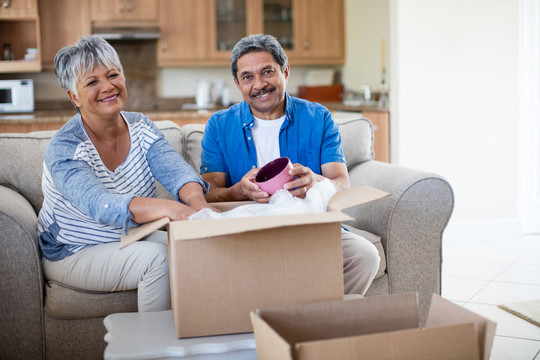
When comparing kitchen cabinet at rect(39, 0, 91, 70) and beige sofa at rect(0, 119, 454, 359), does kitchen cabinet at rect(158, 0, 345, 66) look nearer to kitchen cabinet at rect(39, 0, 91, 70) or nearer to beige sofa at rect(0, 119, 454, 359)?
kitchen cabinet at rect(39, 0, 91, 70)

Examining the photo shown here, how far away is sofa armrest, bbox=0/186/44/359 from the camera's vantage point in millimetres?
1938

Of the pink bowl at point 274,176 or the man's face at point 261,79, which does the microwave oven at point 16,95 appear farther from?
the pink bowl at point 274,176

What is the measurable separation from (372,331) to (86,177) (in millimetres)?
903

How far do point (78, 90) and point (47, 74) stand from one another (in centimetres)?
385

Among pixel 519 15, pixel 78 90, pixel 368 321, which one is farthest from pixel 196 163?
pixel 519 15

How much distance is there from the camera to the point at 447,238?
402 centimetres

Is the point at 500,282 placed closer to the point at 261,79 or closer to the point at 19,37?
the point at 261,79

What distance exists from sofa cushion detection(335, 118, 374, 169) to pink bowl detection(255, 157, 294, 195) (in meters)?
0.99

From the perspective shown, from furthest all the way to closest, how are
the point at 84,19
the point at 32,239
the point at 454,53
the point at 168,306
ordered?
the point at 84,19
the point at 454,53
the point at 32,239
the point at 168,306

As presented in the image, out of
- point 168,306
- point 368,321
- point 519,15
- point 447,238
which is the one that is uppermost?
point 519,15

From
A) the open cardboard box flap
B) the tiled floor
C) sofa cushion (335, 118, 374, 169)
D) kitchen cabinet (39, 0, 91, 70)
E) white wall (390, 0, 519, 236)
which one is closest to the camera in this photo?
the open cardboard box flap

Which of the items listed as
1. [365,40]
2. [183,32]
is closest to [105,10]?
[183,32]

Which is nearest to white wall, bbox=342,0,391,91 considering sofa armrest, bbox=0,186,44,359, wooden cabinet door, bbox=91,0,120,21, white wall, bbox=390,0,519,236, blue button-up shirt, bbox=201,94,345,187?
white wall, bbox=390,0,519,236

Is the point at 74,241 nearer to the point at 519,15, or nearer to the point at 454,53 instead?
the point at 454,53
